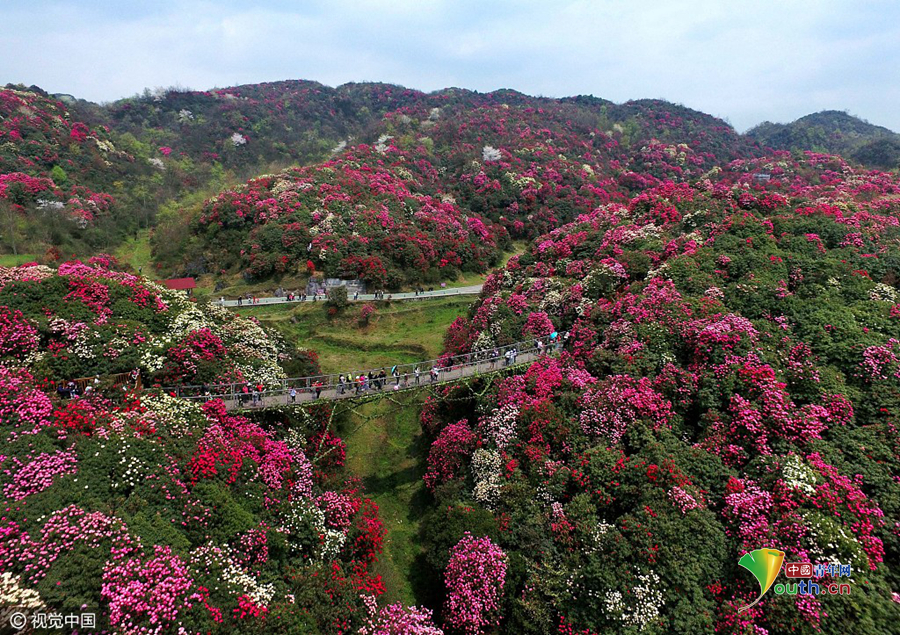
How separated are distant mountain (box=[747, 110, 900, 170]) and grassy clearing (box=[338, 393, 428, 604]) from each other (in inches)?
3726

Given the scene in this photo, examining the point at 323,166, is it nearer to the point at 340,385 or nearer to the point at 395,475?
the point at 340,385

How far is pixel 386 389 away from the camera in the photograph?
21.8m

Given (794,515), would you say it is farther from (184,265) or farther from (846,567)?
(184,265)

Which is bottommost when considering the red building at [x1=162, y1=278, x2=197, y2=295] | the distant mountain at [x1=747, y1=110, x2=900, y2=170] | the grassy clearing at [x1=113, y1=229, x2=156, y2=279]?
the red building at [x1=162, y1=278, x2=197, y2=295]

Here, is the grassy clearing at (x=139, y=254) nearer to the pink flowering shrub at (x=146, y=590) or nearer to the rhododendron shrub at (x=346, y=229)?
the rhododendron shrub at (x=346, y=229)

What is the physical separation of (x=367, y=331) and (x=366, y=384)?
15.8 metres

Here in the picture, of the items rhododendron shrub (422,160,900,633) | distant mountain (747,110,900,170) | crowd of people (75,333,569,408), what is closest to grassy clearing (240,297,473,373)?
rhododendron shrub (422,160,900,633)

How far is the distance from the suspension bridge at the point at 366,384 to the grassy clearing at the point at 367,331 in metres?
5.93

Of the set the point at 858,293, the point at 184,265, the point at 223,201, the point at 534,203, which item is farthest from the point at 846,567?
the point at 534,203

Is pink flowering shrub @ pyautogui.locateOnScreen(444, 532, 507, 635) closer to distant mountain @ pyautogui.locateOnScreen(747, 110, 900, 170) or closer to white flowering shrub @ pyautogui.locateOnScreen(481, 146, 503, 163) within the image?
white flowering shrub @ pyautogui.locateOnScreen(481, 146, 503, 163)

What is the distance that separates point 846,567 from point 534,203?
197 ft

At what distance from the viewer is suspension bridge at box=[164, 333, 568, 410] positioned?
1939 cm

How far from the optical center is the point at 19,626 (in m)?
9.23

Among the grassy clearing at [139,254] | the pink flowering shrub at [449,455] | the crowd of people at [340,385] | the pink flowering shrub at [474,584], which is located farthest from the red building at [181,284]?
the pink flowering shrub at [474,584]
